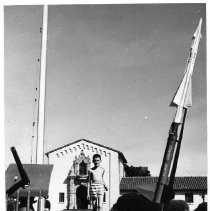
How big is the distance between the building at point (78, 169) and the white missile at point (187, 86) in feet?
56.3

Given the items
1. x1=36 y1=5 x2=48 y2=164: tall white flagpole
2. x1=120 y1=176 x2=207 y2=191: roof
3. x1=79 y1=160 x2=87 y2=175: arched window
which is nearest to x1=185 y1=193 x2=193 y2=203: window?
x1=120 y1=176 x2=207 y2=191: roof

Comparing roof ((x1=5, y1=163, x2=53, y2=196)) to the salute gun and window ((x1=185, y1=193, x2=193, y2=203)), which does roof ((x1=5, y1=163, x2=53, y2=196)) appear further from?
window ((x1=185, y1=193, x2=193, y2=203))

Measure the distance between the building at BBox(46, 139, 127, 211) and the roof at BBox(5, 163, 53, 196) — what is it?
1765 centimetres

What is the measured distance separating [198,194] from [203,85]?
1970 cm

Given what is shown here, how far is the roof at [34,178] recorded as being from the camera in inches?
111

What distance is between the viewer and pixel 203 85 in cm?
359

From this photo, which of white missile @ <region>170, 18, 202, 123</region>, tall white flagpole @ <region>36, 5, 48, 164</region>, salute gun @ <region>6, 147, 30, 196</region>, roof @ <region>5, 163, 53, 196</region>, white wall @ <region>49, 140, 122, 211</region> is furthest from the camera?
white wall @ <region>49, 140, 122, 211</region>

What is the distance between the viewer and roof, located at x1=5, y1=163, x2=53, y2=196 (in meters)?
2.83

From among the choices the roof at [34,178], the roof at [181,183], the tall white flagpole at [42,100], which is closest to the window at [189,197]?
the roof at [181,183]

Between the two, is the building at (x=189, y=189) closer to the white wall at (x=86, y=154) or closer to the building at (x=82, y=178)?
the building at (x=82, y=178)
